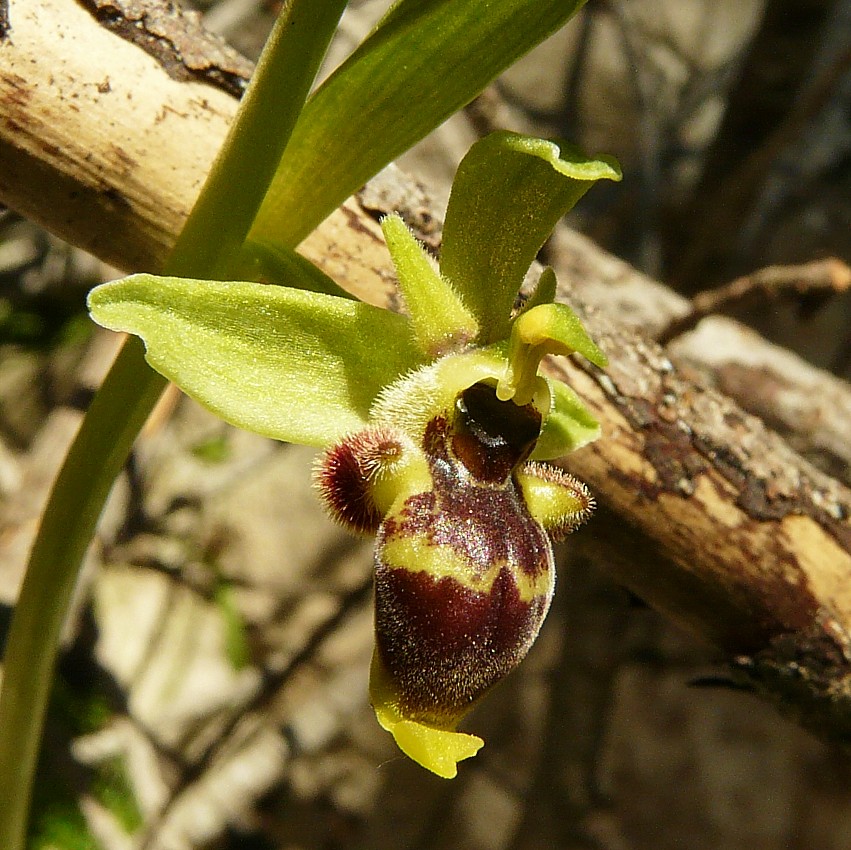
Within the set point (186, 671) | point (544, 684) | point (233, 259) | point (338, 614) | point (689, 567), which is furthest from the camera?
point (544, 684)

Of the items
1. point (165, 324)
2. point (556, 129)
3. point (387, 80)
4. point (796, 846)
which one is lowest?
point (796, 846)

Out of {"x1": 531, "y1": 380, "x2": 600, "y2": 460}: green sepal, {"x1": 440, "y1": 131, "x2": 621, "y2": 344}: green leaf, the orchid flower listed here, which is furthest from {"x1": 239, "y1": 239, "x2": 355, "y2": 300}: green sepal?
{"x1": 531, "y1": 380, "x2": 600, "y2": 460}: green sepal

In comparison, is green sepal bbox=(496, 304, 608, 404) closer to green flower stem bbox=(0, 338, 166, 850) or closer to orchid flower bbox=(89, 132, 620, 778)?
orchid flower bbox=(89, 132, 620, 778)

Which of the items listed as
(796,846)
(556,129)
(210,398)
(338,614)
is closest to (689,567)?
(210,398)

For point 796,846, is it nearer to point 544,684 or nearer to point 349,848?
point 544,684

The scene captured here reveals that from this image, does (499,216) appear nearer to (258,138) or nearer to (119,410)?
(258,138)

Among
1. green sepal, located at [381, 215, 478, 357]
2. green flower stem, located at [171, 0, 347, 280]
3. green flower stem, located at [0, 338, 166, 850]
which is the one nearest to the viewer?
green flower stem, located at [171, 0, 347, 280]
